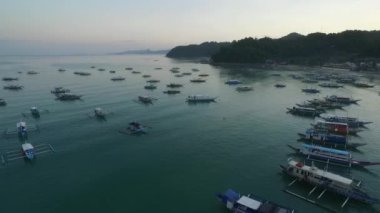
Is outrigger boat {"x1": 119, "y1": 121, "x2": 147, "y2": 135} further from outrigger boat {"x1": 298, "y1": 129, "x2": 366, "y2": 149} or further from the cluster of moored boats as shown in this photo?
outrigger boat {"x1": 298, "y1": 129, "x2": 366, "y2": 149}

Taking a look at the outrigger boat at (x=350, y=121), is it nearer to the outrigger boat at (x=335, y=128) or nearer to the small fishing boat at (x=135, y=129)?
the outrigger boat at (x=335, y=128)

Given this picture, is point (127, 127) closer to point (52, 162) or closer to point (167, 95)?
point (52, 162)

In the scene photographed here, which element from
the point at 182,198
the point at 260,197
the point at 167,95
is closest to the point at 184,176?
the point at 182,198

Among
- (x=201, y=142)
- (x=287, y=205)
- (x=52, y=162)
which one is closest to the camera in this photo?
(x=287, y=205)

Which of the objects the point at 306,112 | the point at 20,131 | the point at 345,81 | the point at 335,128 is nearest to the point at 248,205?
the point at 335,128

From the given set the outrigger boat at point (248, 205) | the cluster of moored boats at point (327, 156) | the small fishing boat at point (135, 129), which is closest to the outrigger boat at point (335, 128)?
the cluster of moored boats at point (327, 156)

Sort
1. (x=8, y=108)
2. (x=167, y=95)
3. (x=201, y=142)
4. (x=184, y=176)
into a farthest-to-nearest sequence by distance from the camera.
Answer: (x=167, y=95) → (x=8, y=108) → (x=201, y=142) → (x=184, y=176)

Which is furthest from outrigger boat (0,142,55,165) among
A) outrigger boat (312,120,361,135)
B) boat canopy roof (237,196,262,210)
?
outrigger boat (312,120,361,135)

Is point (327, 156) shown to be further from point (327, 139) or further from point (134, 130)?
point (134, 130)
